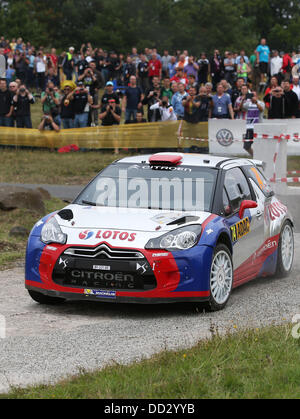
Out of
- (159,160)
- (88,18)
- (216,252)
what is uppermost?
(88,18)

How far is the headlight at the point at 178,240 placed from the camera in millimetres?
8352

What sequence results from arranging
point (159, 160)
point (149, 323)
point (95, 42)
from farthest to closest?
point (95, 42), point (159, 160), point (149, 323)

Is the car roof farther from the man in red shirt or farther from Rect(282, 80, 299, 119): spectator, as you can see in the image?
the man in red shirt

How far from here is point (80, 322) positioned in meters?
8.30

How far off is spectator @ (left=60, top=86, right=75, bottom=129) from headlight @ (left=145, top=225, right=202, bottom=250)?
15931mm

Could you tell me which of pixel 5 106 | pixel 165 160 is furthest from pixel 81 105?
pixel 165 160

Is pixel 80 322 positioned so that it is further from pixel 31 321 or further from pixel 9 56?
pixel 9 56

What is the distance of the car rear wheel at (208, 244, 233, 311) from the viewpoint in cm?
865

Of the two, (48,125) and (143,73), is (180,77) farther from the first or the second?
(48,125)

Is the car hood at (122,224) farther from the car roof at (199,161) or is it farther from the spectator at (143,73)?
the spectator at (143,73)

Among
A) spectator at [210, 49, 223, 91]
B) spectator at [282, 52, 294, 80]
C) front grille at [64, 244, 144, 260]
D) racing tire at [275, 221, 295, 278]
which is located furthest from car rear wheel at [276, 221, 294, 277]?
spectator at [210, 49, 223, 91]

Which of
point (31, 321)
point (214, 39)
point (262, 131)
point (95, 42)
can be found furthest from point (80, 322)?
point (214, 39)

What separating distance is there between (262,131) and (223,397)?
11.9m

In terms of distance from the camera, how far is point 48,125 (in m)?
24.3
